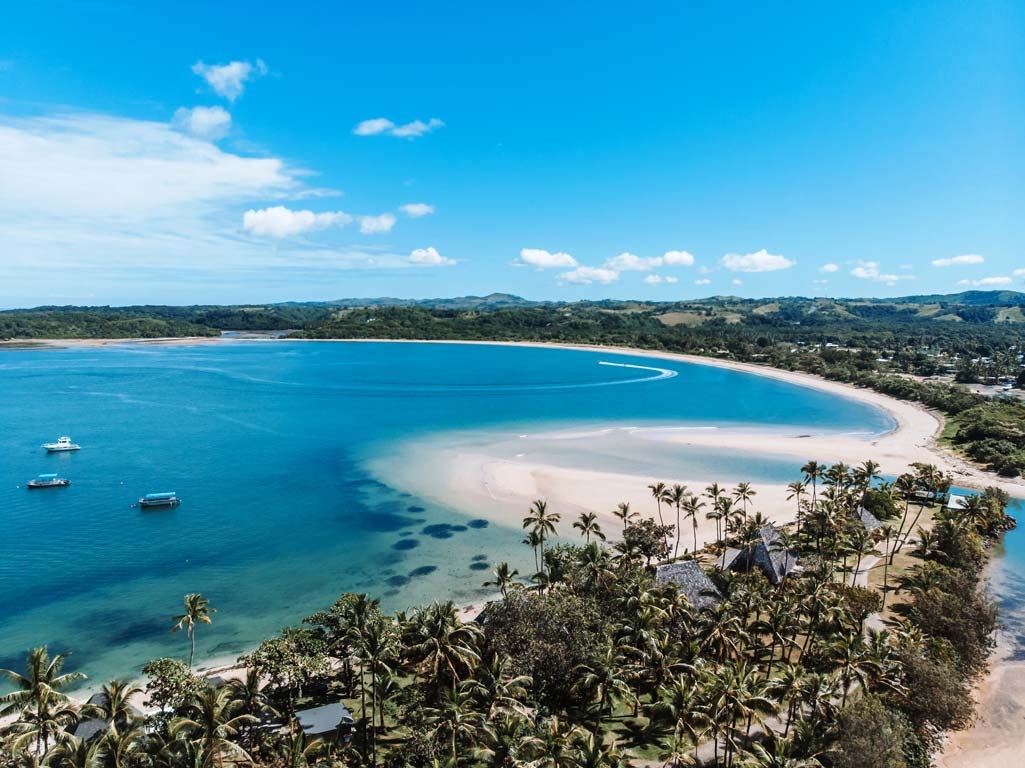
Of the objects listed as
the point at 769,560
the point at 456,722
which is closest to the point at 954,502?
the point at 769,560

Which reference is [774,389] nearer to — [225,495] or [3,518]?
[225,495]

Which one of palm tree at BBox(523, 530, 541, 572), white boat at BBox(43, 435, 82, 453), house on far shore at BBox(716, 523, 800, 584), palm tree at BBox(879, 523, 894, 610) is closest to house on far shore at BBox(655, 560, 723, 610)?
house on far shore at BBox(716, 523, 800, 584)

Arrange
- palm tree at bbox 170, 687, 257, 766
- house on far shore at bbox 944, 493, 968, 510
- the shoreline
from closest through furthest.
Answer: palm tree at bbox 170, 687, 257, 766 → the shoreline → house on far shore at bbox 944, 493, 968, 510

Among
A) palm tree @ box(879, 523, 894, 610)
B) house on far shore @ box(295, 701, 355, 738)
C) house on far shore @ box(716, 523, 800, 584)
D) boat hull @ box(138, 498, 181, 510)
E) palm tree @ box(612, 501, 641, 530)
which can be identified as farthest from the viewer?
Result: boat hull @ box(138, 498, 181, 510)

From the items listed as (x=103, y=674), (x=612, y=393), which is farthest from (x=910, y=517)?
(x=612, y=393)

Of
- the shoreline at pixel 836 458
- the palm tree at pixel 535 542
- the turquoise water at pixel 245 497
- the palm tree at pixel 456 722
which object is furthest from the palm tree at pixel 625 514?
the palm tree at pixel 456 722

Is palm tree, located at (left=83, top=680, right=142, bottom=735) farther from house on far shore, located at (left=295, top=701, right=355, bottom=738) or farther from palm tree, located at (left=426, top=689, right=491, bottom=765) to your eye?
palm tree, located at (left=426, top=689, right=491, bottom=765)
